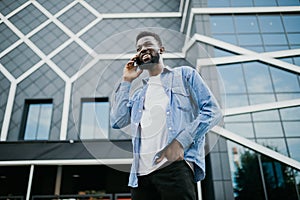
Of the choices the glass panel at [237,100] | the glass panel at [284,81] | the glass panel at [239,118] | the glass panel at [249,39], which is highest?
the glass panel at [249,39]

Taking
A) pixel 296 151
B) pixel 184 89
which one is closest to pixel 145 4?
pixel 296 151

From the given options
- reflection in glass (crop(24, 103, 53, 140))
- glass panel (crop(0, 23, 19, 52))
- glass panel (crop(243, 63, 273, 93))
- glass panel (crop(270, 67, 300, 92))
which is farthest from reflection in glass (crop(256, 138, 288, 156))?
glass panel (crop(0, 23, 19, 52))

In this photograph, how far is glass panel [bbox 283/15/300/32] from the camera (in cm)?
922

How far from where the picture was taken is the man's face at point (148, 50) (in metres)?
1.10

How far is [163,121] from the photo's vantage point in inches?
43.7

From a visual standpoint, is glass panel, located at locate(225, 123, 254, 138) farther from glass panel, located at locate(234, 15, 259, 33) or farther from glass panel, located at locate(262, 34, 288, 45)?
glass panel, located at locate(234, 15, 259, 33)

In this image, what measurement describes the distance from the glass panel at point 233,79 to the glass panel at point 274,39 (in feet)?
4.87

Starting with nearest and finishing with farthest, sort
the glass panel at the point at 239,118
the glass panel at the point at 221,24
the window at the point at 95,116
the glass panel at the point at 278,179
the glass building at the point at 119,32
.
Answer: the window at the point at 95,116 → the glass panel at the point at 278,179 → the glass building at the point at 119,32 → the glass panel at the point at 239,118 → the glass panel at the point at 221,24

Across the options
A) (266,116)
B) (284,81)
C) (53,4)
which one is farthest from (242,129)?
(53,4)

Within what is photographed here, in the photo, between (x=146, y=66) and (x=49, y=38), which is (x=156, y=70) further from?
(x=49, y=38)

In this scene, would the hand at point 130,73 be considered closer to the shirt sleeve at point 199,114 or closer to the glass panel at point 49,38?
the shirt sleeve at point 199,114

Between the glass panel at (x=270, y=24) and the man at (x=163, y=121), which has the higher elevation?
the glass panel at (x=270, y=24)

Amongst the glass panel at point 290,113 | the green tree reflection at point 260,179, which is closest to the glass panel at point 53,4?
the green tree reflection at point 260,179

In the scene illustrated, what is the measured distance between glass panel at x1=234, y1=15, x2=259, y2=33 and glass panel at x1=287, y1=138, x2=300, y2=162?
3.93 meters
